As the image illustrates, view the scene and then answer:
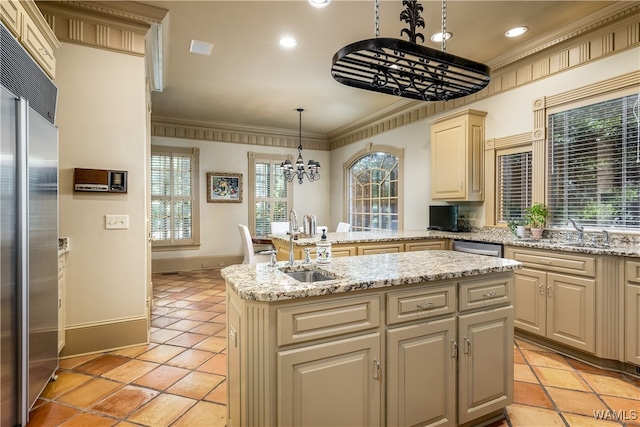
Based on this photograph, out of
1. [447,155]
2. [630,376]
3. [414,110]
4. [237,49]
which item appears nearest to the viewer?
[630,376]

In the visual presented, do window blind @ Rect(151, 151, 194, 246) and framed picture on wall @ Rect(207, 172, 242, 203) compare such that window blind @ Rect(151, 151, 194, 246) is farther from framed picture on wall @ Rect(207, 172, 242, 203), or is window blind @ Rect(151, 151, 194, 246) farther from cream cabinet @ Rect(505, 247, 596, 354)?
cream cabinet @ Rect(505, 247, 596, 354)

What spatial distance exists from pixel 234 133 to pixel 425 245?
14.9 feet

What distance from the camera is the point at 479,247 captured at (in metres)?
3.50

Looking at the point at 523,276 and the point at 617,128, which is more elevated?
the point at 617,128

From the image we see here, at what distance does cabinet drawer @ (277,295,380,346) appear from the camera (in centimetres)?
136

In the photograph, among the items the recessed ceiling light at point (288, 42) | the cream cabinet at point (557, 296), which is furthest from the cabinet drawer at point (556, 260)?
the recessed ceiling light at point (288, 42)

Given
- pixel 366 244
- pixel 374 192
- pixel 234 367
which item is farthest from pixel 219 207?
pixel 234 367

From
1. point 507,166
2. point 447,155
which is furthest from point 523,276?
point 447,155

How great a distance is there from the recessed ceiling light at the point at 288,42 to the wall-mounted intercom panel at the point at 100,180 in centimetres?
198

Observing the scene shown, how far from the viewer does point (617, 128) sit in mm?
2928

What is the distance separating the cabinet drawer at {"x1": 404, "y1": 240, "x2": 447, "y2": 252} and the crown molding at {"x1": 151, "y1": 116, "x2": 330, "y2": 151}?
4.21 m

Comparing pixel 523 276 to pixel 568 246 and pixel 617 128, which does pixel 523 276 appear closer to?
pixel 568 246

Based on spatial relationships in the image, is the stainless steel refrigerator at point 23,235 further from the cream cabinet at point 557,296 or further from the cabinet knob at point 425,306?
the cream cabinet at point 557,296

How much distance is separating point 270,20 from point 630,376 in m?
4.09
